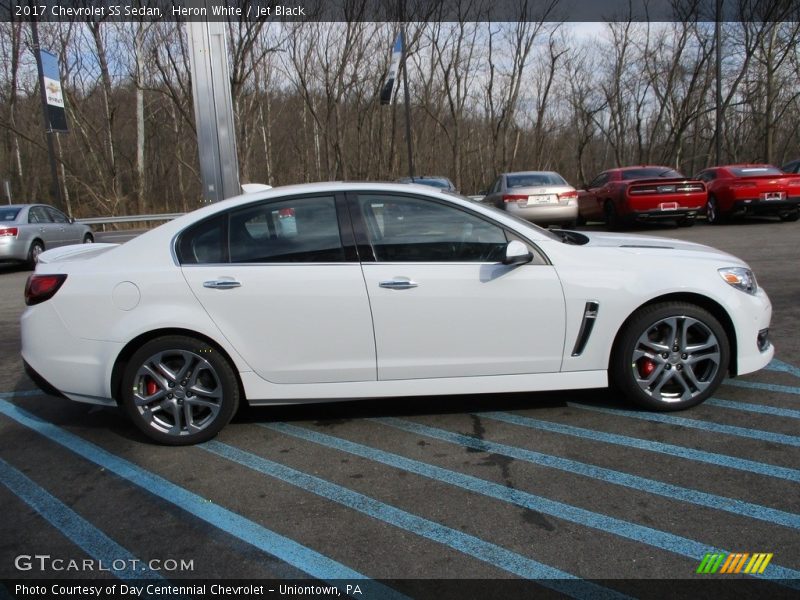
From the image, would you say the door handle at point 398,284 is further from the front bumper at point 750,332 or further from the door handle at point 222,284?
the front bumper at point 750,332

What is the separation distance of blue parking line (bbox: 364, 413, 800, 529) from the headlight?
1.55m

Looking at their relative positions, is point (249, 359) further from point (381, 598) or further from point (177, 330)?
point (381, 598)

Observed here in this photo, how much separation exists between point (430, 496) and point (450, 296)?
3.83 feet

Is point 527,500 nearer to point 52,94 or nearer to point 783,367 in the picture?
point 783,367

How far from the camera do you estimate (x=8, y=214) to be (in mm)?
13352

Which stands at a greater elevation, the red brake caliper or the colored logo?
the red brake caliper

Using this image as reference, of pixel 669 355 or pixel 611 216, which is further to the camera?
pixel 611 216

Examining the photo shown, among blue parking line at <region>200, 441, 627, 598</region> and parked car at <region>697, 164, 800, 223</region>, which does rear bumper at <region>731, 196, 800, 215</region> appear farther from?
blue parking line at <region>200, 441, 627, 598</region>

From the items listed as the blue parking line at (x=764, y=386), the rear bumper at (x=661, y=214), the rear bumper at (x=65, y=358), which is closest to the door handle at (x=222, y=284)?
the rear bumper at (x=65, y=358)

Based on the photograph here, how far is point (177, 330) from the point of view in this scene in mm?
3689

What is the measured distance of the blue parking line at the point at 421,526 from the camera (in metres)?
2.38

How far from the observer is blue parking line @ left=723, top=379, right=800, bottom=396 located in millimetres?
4199

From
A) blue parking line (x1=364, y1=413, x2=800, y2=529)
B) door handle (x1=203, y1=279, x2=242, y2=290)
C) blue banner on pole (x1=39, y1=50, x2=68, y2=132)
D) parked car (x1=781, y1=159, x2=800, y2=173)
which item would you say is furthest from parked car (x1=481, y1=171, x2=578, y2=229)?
blue banner on pole (x1=39, y1=50, x2=68, y2=132)

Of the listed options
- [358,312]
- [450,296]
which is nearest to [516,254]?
[450,296]
